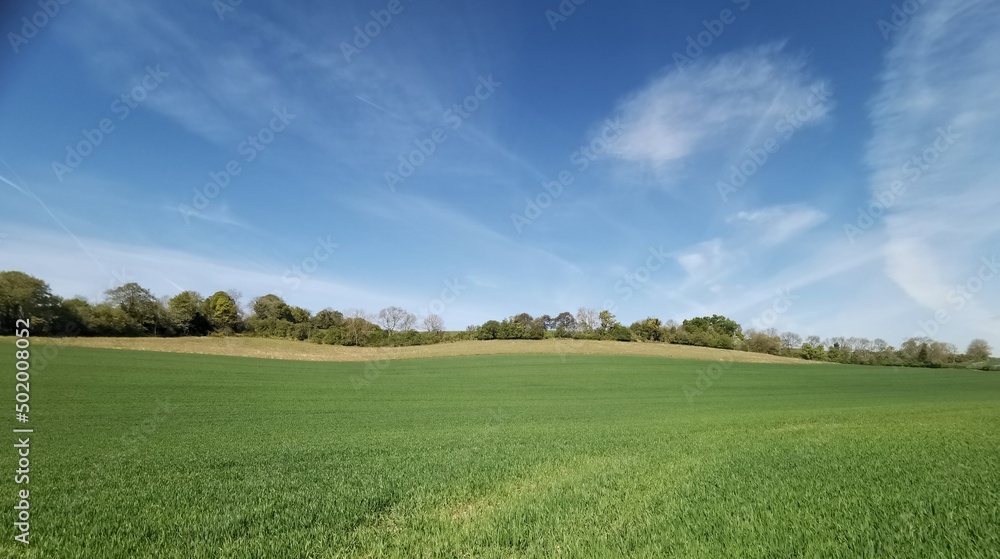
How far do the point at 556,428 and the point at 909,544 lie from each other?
13.0 meters

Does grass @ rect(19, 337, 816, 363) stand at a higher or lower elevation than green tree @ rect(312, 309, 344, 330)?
lower

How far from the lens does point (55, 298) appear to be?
54688 mm

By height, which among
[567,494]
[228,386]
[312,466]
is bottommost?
[228,386]

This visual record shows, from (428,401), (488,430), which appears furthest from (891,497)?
(428,401)

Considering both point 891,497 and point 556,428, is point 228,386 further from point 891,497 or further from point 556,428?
point 891,497

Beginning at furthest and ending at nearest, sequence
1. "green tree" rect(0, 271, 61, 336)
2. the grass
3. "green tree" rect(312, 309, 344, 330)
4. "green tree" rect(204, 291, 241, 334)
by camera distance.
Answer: "green tree" rect(312, 309, 344, 330)
"green tree" rect(204, 291, 241, 334)
the grass
"green tree" rect(0, 271, 61, 336)

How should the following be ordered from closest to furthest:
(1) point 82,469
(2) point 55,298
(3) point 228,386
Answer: (1) point 82,469, (3) point 228,386, (2) point 55,298

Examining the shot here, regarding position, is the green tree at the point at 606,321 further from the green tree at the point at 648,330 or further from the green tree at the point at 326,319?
the green tree at the point at 326,319

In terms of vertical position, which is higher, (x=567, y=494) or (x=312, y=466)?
(x=567, y=494)

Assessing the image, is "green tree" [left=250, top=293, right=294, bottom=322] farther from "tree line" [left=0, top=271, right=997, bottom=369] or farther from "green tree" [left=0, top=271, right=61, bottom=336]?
"green tree" [left=0, top=271, right=61, bottom=336]

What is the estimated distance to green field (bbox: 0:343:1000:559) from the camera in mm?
5320

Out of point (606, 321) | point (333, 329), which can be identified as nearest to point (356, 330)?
point (333, 329)

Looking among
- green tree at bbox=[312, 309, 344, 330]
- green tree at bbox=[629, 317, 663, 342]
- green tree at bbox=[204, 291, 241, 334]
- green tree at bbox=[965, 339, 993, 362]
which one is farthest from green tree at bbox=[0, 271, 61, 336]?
green tree at bbox=[965, 339, 993, 362]

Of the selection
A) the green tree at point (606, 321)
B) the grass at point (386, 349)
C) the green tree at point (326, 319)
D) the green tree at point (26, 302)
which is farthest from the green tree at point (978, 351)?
the green tree at point (26, 302)
